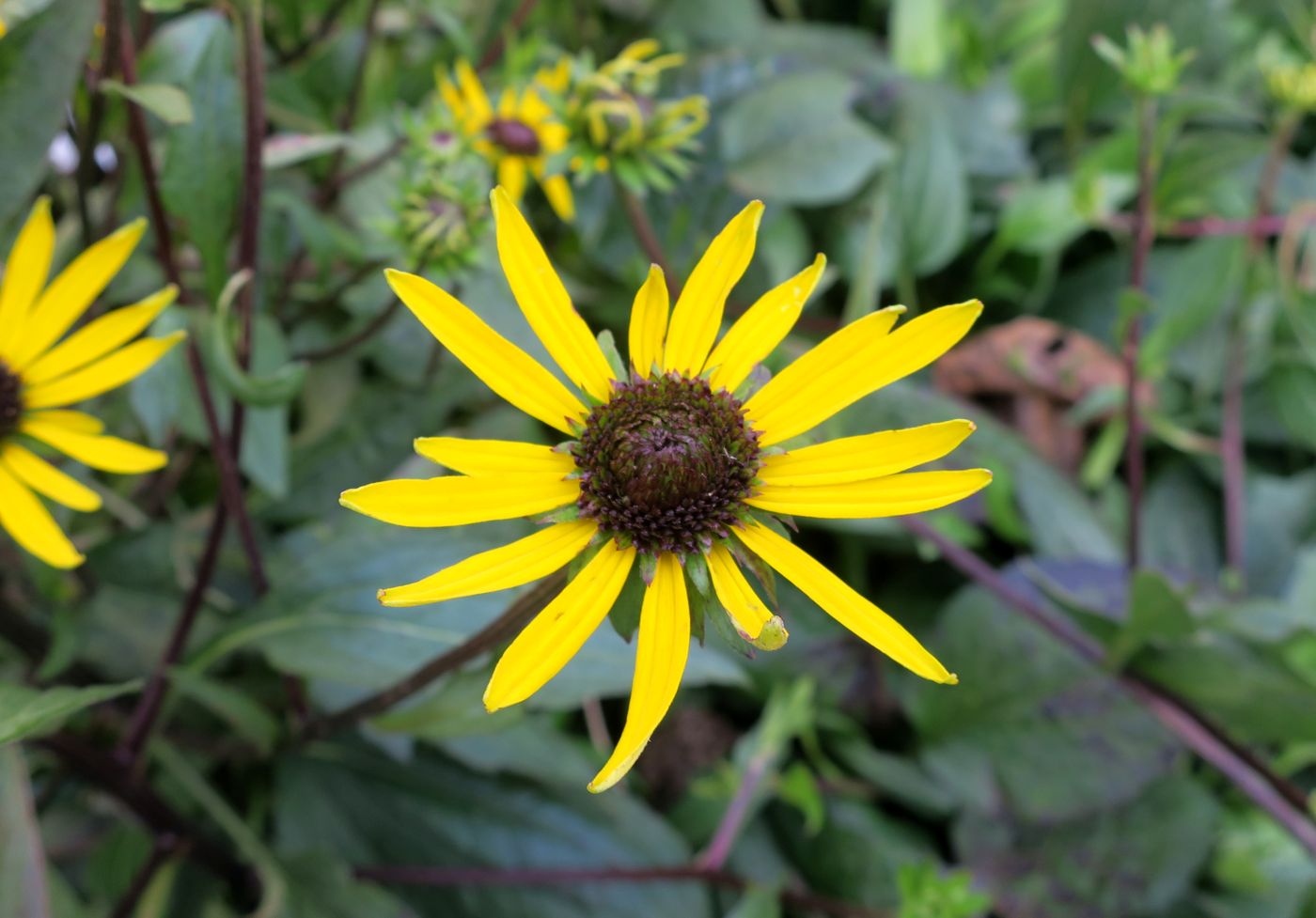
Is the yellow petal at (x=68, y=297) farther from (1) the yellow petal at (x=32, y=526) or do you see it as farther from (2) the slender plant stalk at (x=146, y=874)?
(2) the slender plant stalk at (x=146, y=874)

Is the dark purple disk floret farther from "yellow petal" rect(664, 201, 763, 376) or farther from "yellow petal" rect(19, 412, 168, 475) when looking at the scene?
"yellow petal" rect(19, 412, 168, 475)

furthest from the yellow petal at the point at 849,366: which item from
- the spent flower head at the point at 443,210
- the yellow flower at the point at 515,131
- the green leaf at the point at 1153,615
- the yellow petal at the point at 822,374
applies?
the yellow flower at the point at 515,131

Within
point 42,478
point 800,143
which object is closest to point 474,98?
point 800,143

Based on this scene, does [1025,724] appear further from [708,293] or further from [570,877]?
[708,293]

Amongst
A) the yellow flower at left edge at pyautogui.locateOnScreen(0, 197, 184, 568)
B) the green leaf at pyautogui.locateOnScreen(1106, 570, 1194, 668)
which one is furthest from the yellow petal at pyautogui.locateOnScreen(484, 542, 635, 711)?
the green leaf at pyautogui.locateOnScreen(1106, 570, 1194, 668)

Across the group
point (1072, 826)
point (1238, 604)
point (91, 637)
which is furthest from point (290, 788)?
point (1238, 604)

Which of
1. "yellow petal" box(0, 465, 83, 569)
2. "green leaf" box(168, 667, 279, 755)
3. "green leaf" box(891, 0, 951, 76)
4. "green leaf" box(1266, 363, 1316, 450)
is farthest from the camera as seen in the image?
"green leaf" box(891, 0, 951, 76)
